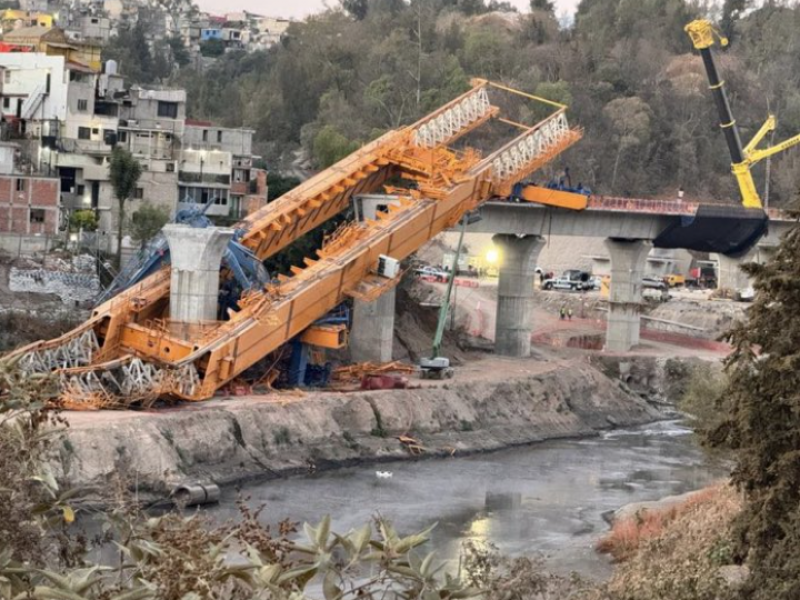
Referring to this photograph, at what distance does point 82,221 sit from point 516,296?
1935cm

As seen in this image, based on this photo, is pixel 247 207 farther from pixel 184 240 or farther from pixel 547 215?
pixel 184 240

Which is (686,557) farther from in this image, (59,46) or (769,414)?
(59,46)

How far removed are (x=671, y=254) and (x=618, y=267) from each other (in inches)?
1557

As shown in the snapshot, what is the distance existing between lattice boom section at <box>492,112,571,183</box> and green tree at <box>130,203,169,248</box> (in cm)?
1437

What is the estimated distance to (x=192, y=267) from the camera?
65.3 m

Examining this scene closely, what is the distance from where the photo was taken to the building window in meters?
91.8

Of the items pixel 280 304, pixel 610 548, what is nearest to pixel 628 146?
pixel 280 304

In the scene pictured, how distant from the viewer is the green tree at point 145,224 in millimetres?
80188

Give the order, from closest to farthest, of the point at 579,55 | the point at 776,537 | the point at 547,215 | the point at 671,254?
the point at 776,537 → the point at 547,215 → the point at 671,254 → the point at 579,55

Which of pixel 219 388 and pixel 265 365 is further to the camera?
pixel 265 365

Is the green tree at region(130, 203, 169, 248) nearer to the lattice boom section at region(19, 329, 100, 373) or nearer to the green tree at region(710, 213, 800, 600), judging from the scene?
the lattice boom section at region(19, 329, 100, 373)

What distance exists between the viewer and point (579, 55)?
16225cm

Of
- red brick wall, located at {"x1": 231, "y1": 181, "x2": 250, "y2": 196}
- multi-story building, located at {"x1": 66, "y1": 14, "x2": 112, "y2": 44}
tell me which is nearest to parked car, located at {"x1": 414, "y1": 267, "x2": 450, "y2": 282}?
red brick wall, located at {"x1": 231, "y1": 181, "x2": 250, "y2": 196}

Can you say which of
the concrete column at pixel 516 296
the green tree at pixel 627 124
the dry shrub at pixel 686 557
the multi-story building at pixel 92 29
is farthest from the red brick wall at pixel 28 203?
the green tree at pixel 627 124
